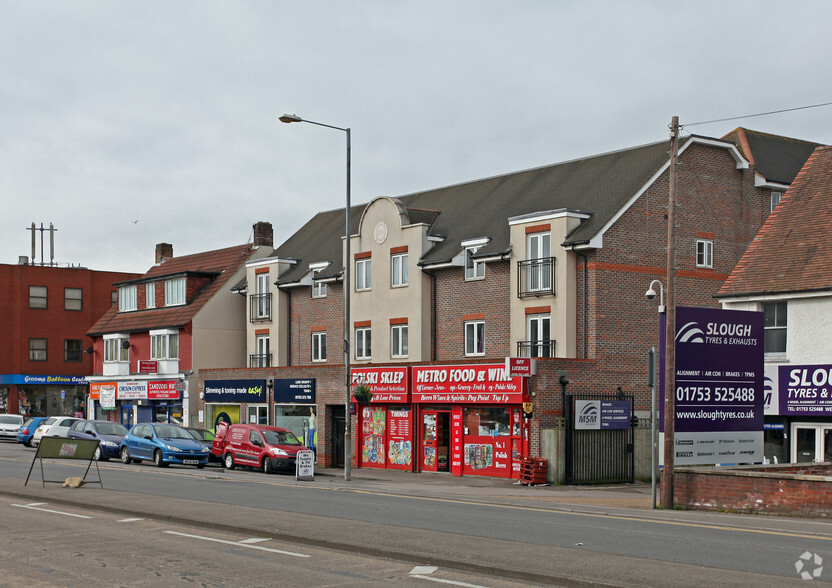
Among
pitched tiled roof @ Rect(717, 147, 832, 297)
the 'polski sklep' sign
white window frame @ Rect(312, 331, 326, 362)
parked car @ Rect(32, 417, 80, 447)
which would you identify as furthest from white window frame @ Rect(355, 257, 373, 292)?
the 'polski sklep' sign

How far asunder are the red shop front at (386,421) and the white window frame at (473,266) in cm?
413

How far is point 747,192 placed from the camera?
1448 inches

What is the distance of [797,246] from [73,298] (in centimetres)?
5425

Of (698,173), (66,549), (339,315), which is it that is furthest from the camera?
(339,315)

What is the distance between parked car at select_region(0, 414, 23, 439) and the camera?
180 ft

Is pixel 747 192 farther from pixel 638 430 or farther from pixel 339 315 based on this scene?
pixel 339 315

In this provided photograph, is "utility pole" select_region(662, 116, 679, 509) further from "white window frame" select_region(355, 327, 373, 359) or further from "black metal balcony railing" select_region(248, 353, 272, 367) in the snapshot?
"black metal balcony railing" select_region(248, 353, 272, 367)

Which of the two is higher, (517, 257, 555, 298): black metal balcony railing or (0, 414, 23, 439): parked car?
A: (517, 257, 555, 298): black metal balcony railing

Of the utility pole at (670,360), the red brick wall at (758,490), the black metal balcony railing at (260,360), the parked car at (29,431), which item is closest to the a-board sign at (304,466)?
the utility pole at (670,360)

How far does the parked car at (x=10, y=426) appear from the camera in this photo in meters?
54.9

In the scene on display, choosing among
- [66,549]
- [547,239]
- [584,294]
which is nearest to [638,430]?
[584,294]

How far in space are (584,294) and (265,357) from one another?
60.8 feet

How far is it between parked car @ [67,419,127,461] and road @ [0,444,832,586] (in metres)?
12.2

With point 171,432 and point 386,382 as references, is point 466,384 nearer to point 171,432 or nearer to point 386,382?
point 386,382
